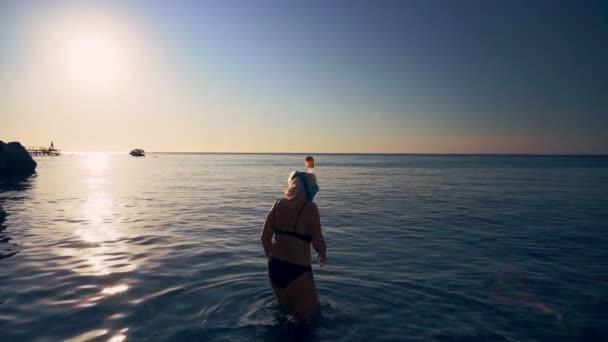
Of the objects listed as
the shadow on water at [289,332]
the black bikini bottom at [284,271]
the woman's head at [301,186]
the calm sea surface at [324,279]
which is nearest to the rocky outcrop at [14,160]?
the calm sea surface at [324,279]

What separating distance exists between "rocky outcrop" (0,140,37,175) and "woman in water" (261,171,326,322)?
2219 inches

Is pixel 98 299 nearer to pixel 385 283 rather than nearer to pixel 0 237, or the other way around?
pixel 385 283

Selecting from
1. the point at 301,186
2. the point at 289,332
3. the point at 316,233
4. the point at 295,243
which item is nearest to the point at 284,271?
the point at 295,243

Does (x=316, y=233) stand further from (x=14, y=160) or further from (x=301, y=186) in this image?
(x=14, y=160)

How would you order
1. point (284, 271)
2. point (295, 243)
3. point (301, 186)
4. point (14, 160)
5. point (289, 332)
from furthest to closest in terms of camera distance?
1. point (14, 160)
2. point (289, 332)
3. point (284, 271)
4. point (295, 243)
5. point (301, 186)

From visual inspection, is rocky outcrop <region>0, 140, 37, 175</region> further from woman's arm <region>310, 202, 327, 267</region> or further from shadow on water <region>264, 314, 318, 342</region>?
woman's arm <region>310, 202, 327, 267</region>

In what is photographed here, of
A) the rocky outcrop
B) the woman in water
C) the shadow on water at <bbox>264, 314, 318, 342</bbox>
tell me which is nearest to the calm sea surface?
the shadow on water at <bbox>264, 314, 318, 342</bbox>

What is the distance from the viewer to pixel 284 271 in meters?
5.36

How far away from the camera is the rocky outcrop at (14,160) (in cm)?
4672

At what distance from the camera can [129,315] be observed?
636 cm

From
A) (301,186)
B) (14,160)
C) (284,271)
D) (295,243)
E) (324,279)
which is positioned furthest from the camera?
(14,160)

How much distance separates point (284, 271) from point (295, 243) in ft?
1.65

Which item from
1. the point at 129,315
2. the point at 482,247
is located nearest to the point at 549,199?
the point at 482,247

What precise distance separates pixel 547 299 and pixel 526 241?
634cm
